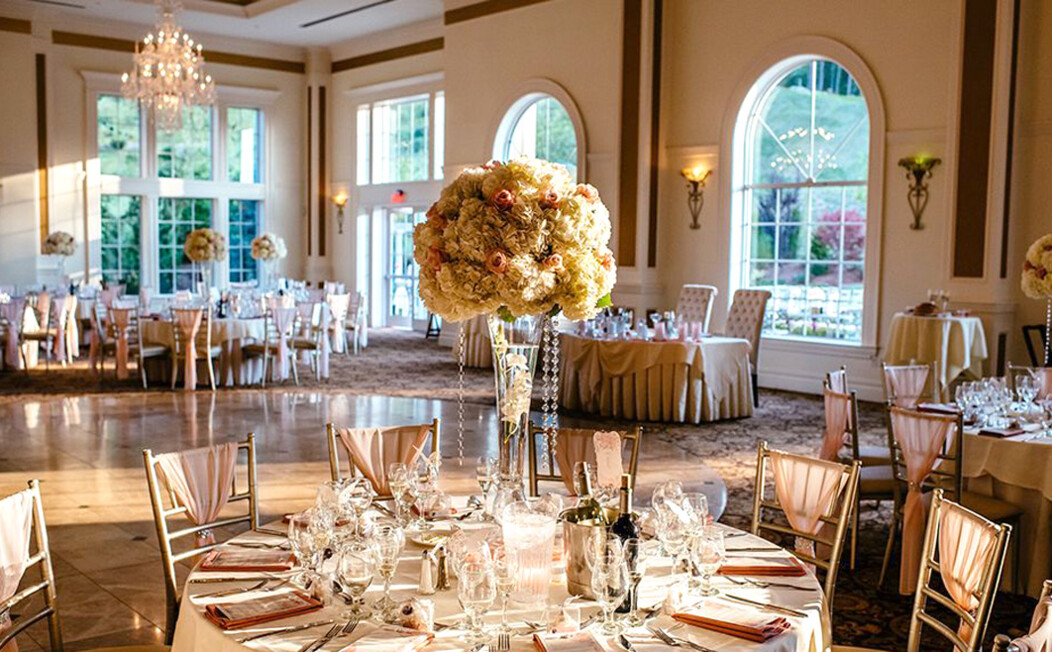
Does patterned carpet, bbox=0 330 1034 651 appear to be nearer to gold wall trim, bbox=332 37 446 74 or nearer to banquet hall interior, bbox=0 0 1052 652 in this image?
banquet hall interior, bbox=0 0 1052 652

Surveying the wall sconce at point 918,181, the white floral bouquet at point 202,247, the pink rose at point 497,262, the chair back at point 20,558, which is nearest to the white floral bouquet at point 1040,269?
the wall sconce at point 918,181

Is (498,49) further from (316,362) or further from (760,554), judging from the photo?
(760,554)

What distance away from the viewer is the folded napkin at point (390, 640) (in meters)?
2.13

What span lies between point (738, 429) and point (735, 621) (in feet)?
22.3

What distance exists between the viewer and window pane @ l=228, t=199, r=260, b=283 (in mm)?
18641

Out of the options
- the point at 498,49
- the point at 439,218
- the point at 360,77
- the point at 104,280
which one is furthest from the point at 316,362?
the point at 439,218

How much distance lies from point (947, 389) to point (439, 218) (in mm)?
7748

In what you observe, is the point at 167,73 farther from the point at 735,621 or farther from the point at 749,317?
the point at 735,621

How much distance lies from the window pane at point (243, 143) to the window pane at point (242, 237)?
522 mm

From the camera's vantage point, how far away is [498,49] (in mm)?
14703

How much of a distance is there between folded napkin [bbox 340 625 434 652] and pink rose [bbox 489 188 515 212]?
111cm

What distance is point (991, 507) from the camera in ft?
15.1

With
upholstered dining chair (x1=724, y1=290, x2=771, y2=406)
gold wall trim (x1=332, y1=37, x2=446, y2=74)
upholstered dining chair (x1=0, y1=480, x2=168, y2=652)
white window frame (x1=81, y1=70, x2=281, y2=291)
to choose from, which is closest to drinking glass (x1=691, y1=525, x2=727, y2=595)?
upholstered dining chair (x1=0, y1=480, x2=168, y2=652)

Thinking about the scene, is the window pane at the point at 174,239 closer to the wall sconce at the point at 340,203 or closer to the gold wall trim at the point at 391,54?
the wall sconce at the point at 340,203
